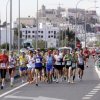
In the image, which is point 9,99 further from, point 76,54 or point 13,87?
point 76,54

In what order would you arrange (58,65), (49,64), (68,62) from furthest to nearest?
(58,65) → (68,62) → (49,64)

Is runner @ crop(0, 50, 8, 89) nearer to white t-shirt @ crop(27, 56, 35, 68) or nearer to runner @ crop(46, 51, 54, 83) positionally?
white t-shirt @ crop(27, 56, 35, 68)

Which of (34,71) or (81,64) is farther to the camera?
(81,64)

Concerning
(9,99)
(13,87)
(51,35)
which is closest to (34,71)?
(13,87)

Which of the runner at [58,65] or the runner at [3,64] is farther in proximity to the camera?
the runner at [58,65]

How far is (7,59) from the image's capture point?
24.1 m

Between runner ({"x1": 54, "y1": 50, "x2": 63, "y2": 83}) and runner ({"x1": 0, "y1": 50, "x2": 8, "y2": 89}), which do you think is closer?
runner ({"x1": 0, "y1": 50, "x2": 8, "y2": 89})

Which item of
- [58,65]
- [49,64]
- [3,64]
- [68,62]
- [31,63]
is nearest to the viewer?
[3,64]

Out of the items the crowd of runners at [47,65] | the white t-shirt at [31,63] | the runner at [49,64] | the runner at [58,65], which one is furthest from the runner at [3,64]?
the runner at [58,65]

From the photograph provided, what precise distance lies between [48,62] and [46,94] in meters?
6.44

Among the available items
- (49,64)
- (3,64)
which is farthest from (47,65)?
(3,64)

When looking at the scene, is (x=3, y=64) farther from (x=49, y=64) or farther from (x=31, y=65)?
(x=49, y=64)

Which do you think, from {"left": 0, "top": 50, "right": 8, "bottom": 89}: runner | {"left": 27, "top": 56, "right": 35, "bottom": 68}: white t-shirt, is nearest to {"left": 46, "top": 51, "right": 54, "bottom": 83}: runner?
{"left": 27, "top": 56, "right": 35, "bottom": 68}: white t-shirt

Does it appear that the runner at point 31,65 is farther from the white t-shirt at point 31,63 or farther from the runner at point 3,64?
the runner at point 3,64
